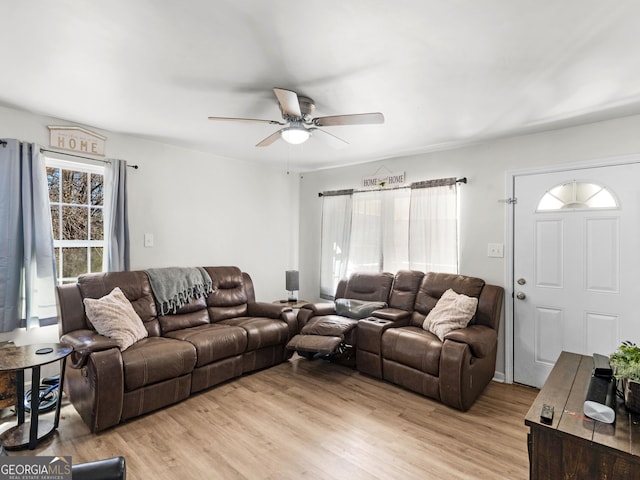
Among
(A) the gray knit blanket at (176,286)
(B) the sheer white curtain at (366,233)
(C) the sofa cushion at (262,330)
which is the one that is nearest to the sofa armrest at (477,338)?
(B) the sheer white curtain at (366,233)

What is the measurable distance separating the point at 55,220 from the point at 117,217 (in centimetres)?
51

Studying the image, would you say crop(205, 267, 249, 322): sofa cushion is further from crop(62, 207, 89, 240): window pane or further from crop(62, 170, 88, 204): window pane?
crop(62, 170, 88, 204): window pane

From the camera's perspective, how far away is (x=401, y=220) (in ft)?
13.4

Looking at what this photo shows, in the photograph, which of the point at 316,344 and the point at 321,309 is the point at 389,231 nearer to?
the point at 321,309

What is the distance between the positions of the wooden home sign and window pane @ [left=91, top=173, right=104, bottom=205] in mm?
243

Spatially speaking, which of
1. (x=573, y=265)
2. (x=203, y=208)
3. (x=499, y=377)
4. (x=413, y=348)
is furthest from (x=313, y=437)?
(x=203, y=208)

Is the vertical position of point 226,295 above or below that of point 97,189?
below

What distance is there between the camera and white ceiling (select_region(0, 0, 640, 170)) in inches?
60.6

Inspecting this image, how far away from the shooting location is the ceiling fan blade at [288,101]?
1961 mm

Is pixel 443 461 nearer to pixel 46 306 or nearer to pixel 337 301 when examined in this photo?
pixel 337 301

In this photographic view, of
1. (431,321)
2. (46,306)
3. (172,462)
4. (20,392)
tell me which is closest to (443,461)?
(431,321)

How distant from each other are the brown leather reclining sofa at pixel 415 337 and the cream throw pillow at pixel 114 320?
1.42 m

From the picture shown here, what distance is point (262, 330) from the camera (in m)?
3.38

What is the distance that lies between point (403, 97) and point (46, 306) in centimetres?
351
